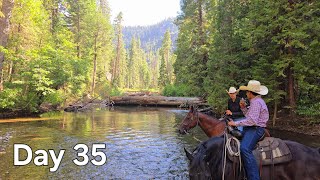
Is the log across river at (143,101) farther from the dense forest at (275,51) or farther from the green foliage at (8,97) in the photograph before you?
the dense forest at (275,51)

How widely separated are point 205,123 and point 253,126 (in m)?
4.82

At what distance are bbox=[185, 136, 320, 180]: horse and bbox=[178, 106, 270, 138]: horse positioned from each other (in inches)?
164

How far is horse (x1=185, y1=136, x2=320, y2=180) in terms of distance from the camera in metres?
5.28

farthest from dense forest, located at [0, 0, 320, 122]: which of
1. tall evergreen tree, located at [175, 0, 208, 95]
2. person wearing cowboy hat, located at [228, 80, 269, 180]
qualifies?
person wearing cowboy hat, located at [228, 80, 269, 180]

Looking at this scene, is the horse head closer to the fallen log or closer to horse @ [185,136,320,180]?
horse @ [185,136,320,180]

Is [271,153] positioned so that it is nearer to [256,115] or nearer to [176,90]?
[256,115]

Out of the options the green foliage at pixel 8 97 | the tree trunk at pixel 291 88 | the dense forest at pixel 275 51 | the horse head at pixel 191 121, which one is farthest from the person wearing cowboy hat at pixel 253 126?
the green foliage at pixel 8 97

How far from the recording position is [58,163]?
1028cm

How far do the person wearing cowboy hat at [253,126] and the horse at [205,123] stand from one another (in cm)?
424

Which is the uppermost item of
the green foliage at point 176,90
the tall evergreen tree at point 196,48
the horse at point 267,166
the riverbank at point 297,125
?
the tall evergreen tree at point 196,48

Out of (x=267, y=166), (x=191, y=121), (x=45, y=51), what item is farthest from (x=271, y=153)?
(x=45, y=51)

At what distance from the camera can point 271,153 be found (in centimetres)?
554

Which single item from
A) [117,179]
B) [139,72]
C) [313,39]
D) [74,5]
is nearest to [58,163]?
[117,179]

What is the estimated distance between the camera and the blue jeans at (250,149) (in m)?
5.27
